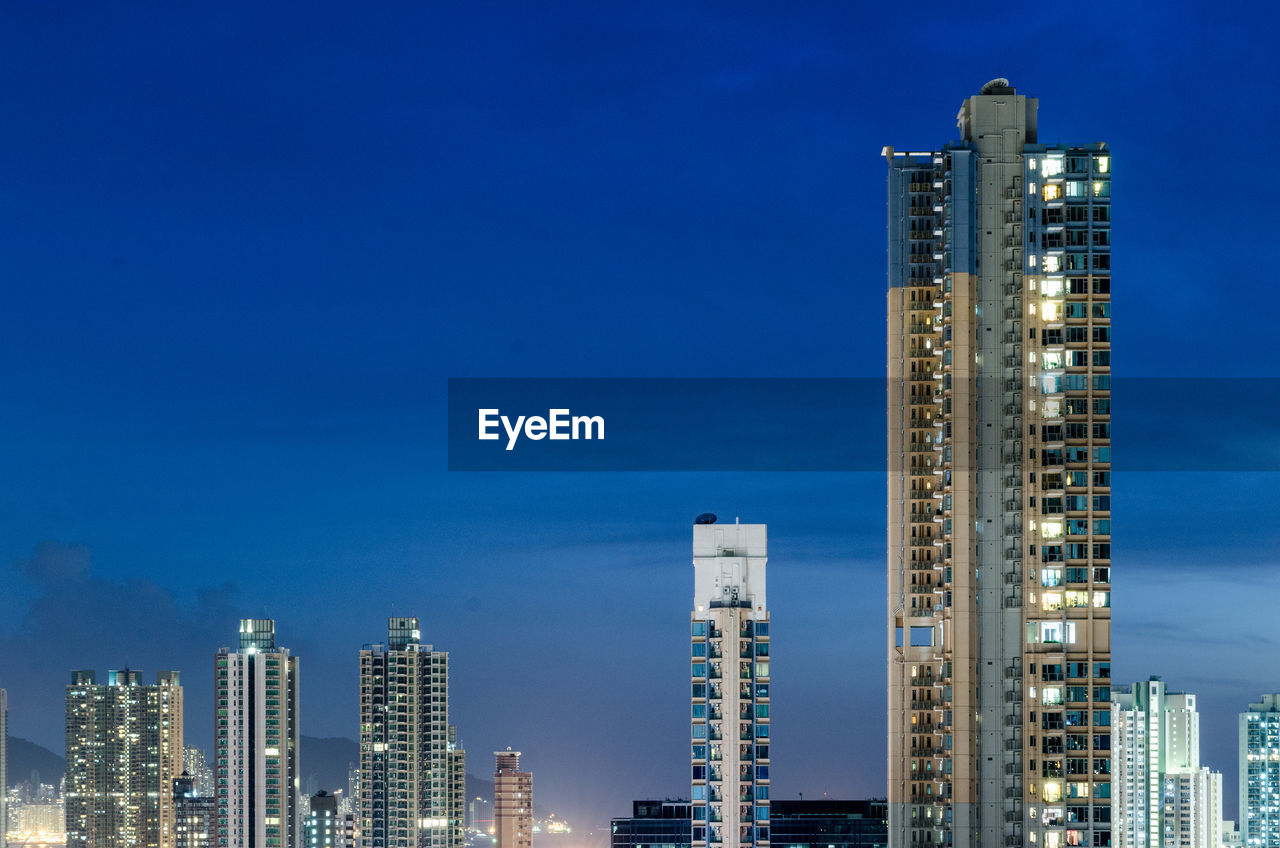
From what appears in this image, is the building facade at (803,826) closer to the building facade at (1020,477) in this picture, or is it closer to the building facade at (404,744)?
the building facade at (404,744)

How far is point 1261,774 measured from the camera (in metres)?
83.8

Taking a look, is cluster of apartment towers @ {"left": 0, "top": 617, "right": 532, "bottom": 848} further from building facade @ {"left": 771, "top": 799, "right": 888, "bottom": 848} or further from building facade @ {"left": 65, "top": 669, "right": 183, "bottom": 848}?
building facade @ {"left": 771, "top": 799, "right": 888, "bottom": 848}

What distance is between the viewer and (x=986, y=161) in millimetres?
30469

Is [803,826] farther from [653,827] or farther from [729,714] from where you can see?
[729,714]

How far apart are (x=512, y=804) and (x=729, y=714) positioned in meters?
54.5

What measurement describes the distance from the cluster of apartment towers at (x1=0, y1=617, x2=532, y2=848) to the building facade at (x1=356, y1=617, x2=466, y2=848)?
4 cm

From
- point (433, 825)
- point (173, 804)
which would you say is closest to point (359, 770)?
point (433, 825)

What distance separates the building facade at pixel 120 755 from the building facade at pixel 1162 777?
44.2m

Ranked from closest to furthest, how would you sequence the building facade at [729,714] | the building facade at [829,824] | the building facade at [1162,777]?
the building facade at [729,714] < the building facade at [829,824] < the building facade at [1162,777]

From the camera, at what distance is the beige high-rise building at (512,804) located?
89.7m

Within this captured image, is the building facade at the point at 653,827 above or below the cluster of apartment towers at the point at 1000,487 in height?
below

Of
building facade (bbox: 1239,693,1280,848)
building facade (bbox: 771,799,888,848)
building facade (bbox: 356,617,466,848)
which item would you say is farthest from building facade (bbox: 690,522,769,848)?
building facade (bbox: 1239,693,1280,848)

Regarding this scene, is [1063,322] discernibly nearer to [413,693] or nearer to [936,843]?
[936,843]

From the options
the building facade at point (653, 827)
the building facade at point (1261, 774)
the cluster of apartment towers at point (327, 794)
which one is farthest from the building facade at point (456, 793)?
the building facade at point (1261, 774)
